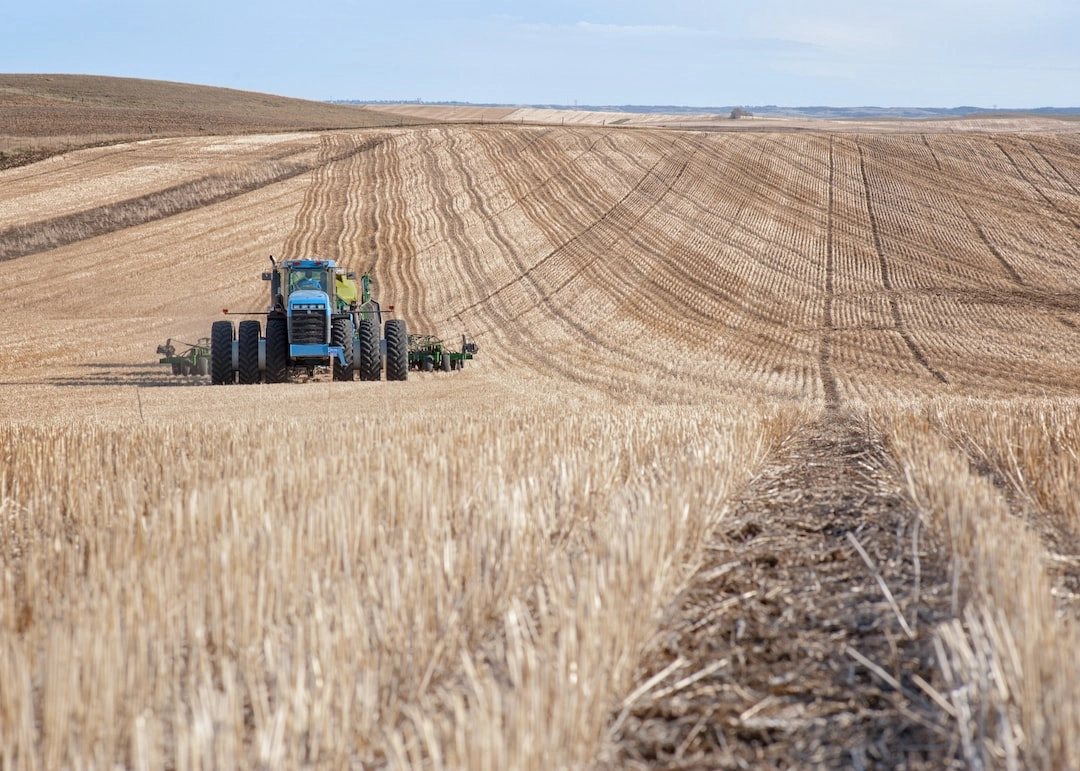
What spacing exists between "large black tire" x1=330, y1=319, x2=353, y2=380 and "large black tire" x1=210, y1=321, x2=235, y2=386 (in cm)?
151

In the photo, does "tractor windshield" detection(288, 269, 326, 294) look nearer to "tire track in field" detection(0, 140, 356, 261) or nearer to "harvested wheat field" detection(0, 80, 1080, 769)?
"harvested wheat field" detection(0, 80, 1080, 769)

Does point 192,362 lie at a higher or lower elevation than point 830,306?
lower

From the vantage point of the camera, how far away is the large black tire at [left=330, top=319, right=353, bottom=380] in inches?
688

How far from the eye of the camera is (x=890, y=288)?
29953 mm

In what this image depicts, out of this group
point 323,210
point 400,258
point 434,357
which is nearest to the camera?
point 434,357

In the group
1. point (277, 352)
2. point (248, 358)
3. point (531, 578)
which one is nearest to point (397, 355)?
point (277, 352)

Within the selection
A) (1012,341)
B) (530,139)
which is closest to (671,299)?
(1012,341)

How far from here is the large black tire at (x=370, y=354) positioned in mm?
17672

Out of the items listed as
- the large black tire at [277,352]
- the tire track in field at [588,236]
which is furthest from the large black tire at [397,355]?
the tire track in field at [588,236]

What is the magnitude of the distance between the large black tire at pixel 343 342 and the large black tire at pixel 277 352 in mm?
743

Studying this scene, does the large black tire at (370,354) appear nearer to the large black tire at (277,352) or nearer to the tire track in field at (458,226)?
the large black tire at (277,352)

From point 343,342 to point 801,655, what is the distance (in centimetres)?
1404

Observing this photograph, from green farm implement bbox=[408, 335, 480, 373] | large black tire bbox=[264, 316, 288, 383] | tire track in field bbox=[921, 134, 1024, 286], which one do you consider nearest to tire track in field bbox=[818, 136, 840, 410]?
tire track in field bbox=[921, 134, 1024, 286]

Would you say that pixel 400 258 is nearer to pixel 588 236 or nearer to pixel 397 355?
pixel 588 236
